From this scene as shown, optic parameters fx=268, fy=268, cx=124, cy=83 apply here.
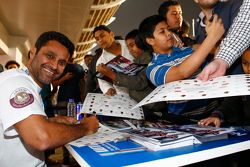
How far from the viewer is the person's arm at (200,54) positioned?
1.18 m

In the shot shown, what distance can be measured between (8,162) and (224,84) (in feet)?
3.13

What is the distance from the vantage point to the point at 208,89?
37.1 inches

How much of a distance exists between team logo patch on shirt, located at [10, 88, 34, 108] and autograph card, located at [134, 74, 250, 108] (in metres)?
0.48

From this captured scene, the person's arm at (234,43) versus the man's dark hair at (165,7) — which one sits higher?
the man's dark hair at (165,7)

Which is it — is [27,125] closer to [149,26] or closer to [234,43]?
[234,43]

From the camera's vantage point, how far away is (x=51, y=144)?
41.8 inches

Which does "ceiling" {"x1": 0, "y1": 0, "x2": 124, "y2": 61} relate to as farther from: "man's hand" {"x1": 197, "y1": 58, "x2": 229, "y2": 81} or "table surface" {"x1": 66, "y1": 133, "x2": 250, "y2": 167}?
"table surface" {"x1": 66, "y1": 133, "x2": 250, "y2": 167}

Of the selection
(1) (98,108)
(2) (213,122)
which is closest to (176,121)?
(2) (213,122)

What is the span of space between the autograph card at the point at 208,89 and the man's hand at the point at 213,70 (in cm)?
3

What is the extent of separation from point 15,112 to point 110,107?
668 mm

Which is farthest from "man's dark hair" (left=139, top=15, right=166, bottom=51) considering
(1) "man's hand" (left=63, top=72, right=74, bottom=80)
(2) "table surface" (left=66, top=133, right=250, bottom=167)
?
(1) "man's hand" (left=63, top=72, right=74, bottom=80)

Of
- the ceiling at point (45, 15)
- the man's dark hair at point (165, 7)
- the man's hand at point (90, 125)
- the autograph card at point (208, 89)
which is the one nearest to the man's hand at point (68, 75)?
the man's dark hair at point (165, 7)

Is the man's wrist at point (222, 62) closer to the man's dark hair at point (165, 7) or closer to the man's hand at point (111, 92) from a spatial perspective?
the man's hand at point (111, 92)

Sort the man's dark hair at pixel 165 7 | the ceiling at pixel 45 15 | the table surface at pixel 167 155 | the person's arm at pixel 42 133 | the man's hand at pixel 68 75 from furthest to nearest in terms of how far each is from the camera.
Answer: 1. the ceiling at pixel 45 15
2. the man's hand at pixel 68 75
3. the man's dark hair at pixel 165 7
4. the person's arm at pixel 42 133
5. the table surface at pixel 167 155
